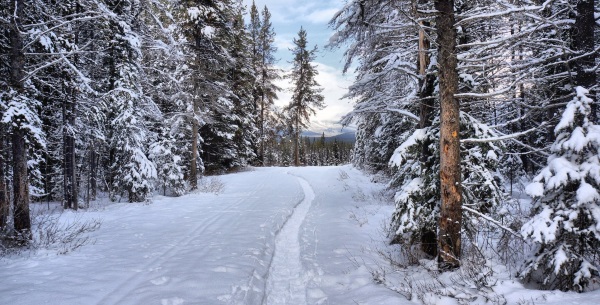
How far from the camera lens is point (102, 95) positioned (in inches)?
475

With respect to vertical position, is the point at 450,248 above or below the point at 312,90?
below

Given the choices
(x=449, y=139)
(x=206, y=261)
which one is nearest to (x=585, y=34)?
(x=449, y=139)

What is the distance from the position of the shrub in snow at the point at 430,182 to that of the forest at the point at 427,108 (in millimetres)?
28

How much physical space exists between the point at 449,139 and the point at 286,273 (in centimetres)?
403

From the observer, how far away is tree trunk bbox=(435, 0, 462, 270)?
15.3 ft

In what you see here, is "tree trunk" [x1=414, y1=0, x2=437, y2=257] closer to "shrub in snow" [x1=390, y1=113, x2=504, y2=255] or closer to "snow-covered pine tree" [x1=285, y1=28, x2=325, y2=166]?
"shrub in snow" [x1=390, y1=113, x2=504, y2=255]

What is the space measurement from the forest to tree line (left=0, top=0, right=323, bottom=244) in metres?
0.08

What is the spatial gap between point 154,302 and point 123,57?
11.4 m

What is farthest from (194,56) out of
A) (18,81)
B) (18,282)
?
(18,282)

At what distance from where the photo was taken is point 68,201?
11969 millimetres

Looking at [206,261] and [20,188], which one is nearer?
Result: [206,261]

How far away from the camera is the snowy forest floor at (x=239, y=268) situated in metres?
4.33

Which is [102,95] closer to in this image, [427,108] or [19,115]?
[19,115]

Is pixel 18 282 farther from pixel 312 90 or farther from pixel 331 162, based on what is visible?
pixel 331 162
